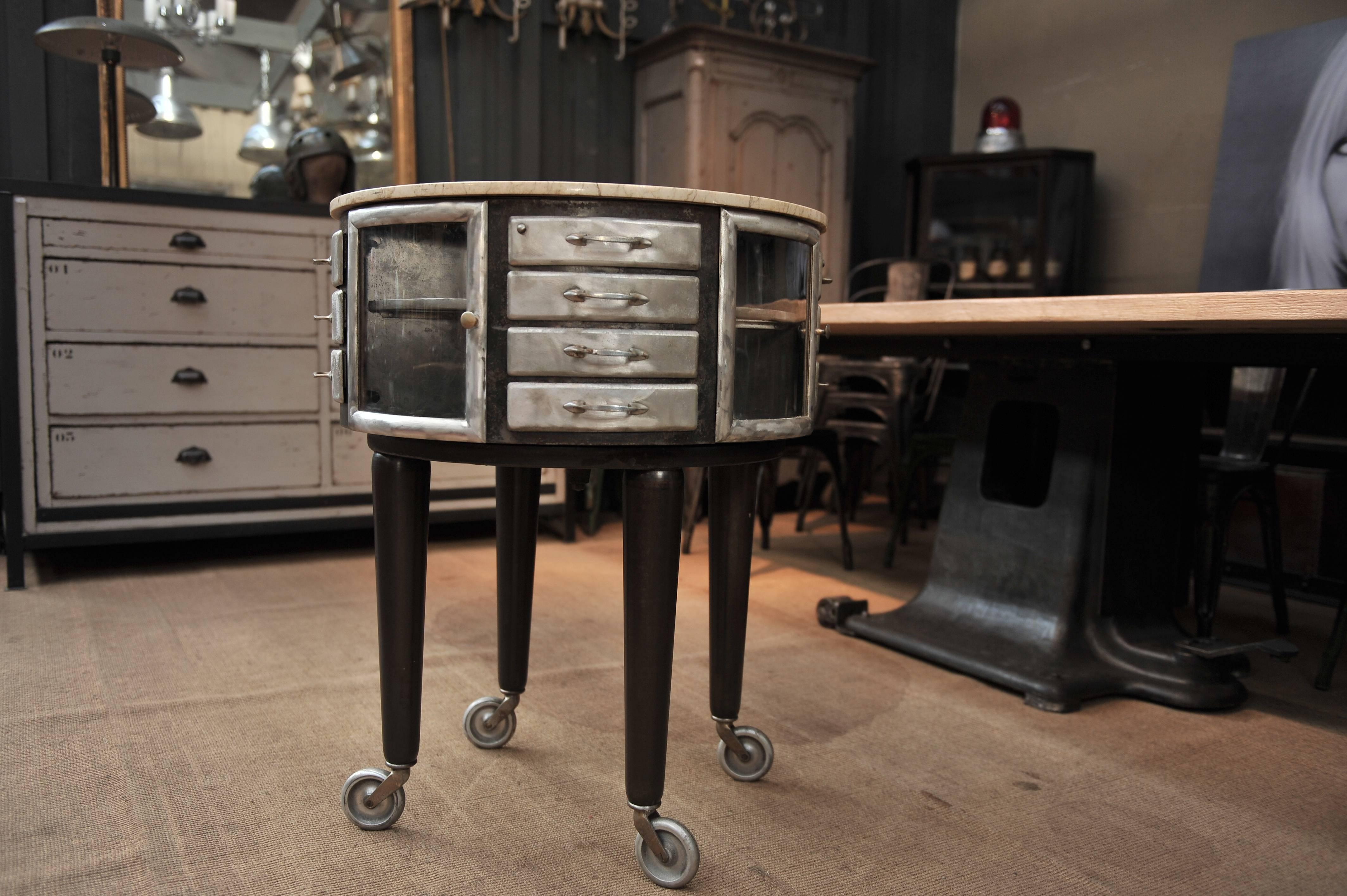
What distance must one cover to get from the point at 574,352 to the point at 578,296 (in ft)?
0.23

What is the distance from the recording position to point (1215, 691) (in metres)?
2.17

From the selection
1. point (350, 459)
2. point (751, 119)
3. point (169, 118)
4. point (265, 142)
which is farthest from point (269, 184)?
point (751, 119)

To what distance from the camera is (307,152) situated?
3.57 metres

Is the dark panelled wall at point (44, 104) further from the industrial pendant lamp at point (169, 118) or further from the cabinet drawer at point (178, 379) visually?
the cabinet drawer at point (178, 379)

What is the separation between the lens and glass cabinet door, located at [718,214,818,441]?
4.43ft

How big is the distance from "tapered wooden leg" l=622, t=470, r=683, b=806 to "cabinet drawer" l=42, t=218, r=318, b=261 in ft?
7.87

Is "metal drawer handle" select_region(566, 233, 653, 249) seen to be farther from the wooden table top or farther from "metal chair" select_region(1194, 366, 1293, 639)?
"metal chair" select_region(1194, 366, 1293, 639)

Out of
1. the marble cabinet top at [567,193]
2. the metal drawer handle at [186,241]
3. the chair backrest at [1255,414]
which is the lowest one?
the chair backrest at [1255,414]

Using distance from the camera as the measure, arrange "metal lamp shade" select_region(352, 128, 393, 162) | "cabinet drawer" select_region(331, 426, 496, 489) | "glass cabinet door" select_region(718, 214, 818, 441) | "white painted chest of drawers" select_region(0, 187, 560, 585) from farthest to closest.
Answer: "metal lamp shade" select_region(352, 128, 393, 162)
"cabinet drawer" select_region(331, 426, 496, 489)
"white painted chest of drawers" select_region(0, 187, 560, 585)
"glass cabinet door" select_region(718, 214, 818, 441)

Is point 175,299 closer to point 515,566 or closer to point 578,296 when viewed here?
point 515,566

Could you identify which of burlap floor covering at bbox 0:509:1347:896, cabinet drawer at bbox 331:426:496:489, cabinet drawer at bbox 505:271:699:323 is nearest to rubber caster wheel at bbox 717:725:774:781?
burlap floor covering at bbox 0:509:1347:896

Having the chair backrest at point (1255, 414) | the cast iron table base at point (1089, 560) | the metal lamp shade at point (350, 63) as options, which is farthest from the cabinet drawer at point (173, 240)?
the chair backrest at point (1255, 414)

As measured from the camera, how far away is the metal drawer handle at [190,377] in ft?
10.5

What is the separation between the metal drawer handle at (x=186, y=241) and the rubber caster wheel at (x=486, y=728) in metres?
2.06
